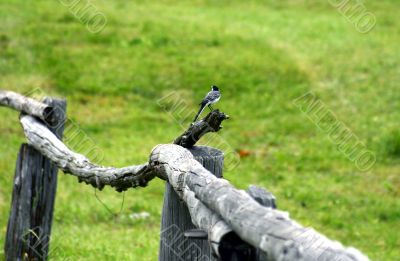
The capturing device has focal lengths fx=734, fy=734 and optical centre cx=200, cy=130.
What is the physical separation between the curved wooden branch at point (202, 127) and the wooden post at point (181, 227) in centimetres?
9

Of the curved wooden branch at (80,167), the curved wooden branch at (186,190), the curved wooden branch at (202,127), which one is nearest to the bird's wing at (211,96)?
the curved wooden branch at (202,127)

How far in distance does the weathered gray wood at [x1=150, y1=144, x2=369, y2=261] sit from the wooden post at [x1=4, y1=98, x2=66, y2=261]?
11.4ft

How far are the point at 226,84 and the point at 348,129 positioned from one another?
3.70m

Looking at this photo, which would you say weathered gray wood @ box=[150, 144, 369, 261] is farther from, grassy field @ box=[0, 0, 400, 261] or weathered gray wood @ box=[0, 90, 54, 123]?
grassy field @ box=[0, 0, 400, 261]

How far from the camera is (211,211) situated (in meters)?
3.76

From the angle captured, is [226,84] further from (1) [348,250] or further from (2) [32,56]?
(1) [348,250]

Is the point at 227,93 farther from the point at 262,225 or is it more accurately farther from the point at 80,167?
the point at 262,225

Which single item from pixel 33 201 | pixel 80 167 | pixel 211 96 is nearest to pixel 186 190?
pixel 211 96

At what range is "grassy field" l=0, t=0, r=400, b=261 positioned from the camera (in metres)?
11.0

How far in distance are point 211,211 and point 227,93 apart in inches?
554

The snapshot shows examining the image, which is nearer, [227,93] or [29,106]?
[29,106]

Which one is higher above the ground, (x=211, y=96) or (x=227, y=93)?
(x=227, y=93)

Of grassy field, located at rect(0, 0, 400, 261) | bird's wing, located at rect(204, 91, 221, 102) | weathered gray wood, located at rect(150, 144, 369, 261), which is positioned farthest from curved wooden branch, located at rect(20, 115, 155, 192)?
grassy field, located at rect(0, 0, 400, 261)

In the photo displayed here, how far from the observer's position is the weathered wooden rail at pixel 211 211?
2.91 metres
